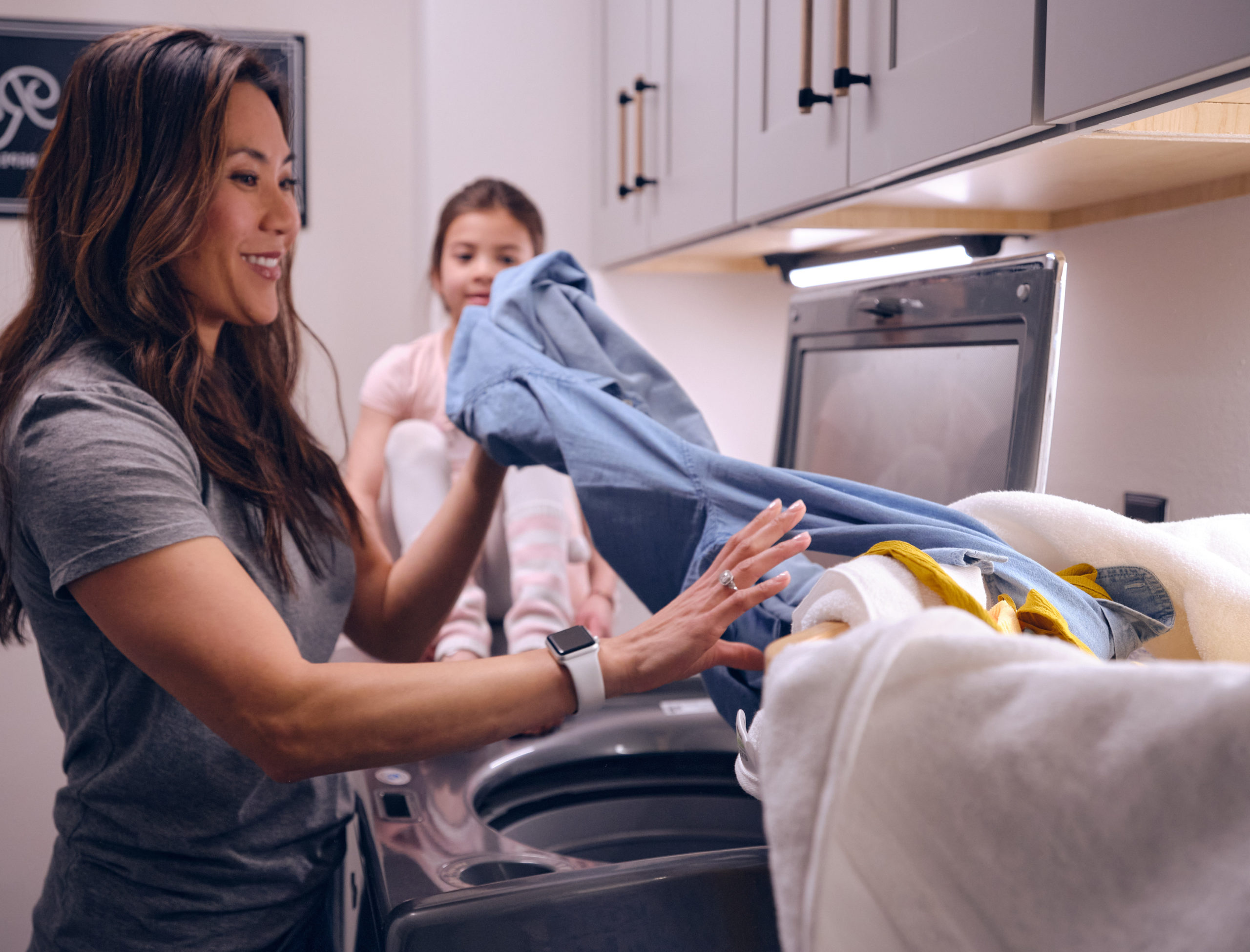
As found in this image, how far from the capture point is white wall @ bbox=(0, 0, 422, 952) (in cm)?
194

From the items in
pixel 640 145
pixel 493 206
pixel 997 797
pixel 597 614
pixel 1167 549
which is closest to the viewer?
pixel 997 797

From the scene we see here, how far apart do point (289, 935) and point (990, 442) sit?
82 cm

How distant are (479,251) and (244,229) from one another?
30.7 inches

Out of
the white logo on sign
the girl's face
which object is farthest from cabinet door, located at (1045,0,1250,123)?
the white logo on sign

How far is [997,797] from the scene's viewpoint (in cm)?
31

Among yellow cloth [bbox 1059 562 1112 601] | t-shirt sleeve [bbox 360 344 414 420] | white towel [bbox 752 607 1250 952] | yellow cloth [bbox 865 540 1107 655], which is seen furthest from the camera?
t-shirt sleeve [bbox 360 344 414 420]

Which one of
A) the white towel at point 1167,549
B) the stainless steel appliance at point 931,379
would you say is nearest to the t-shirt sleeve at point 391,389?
the stainless steel appliance at point 931,379

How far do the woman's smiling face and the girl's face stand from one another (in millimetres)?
677

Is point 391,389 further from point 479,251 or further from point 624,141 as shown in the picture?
point 624,141

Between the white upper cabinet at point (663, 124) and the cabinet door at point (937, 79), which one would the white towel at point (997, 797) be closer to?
→ the cabinet door at point (937, 79)

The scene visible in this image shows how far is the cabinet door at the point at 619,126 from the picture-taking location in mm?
1586

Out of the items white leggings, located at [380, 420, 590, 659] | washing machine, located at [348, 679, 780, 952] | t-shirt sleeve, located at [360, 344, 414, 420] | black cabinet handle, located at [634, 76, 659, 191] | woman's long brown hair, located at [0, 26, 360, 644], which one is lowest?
washing machine, located at [348, 679, 780, 952]

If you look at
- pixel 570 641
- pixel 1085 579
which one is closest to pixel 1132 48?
pixel 1085 579

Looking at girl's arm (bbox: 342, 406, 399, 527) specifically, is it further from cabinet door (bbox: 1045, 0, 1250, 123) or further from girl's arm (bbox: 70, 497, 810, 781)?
cabinet door (bbox: 1045, 0, 1250, 123)
